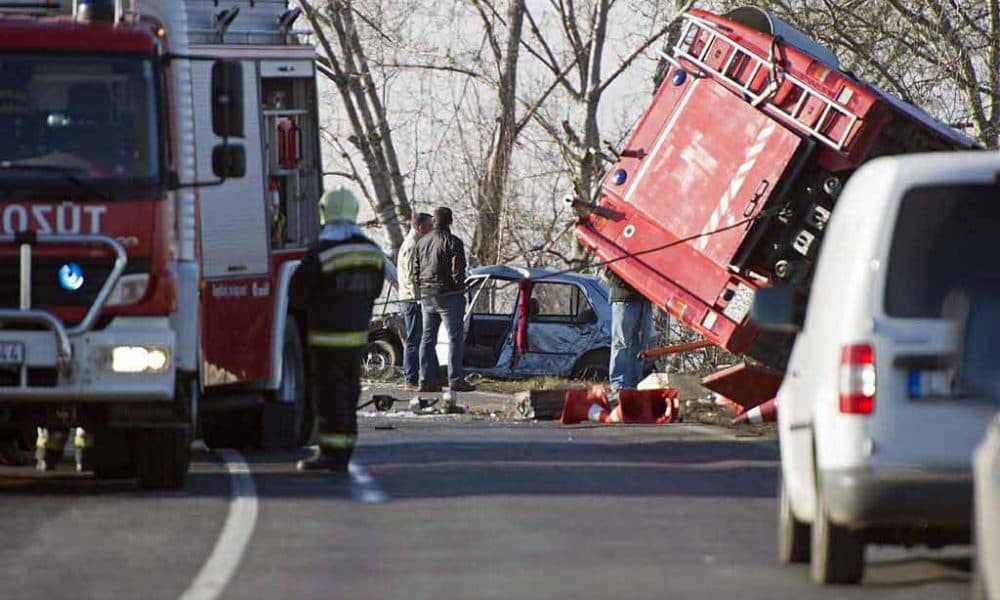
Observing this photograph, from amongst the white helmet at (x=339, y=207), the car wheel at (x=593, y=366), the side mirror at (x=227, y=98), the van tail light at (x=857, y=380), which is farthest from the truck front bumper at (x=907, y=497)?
the car wheel at (x=593, y=366)

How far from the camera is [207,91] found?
15.1 m

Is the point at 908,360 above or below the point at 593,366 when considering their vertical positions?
above

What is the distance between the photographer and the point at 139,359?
1258 cm

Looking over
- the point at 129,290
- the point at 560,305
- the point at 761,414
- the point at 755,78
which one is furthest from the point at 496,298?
the point at 129,290

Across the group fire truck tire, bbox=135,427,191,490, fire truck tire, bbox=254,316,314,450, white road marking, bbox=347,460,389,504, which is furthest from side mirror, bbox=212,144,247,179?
fire truck tire, bbox=254,316,314,450

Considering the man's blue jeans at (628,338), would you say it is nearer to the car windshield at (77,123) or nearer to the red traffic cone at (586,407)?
the red traffic cone at (586,407)

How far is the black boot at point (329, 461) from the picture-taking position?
14.1 m

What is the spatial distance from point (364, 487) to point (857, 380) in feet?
17.4

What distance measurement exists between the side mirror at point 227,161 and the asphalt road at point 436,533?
5.99 feet

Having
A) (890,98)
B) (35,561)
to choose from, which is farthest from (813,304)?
(890,98)

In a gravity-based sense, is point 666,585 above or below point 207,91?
below

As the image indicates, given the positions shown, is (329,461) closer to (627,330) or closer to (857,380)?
(857,380)

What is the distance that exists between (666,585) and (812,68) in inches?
399

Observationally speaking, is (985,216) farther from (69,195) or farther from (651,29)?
(651,29)
